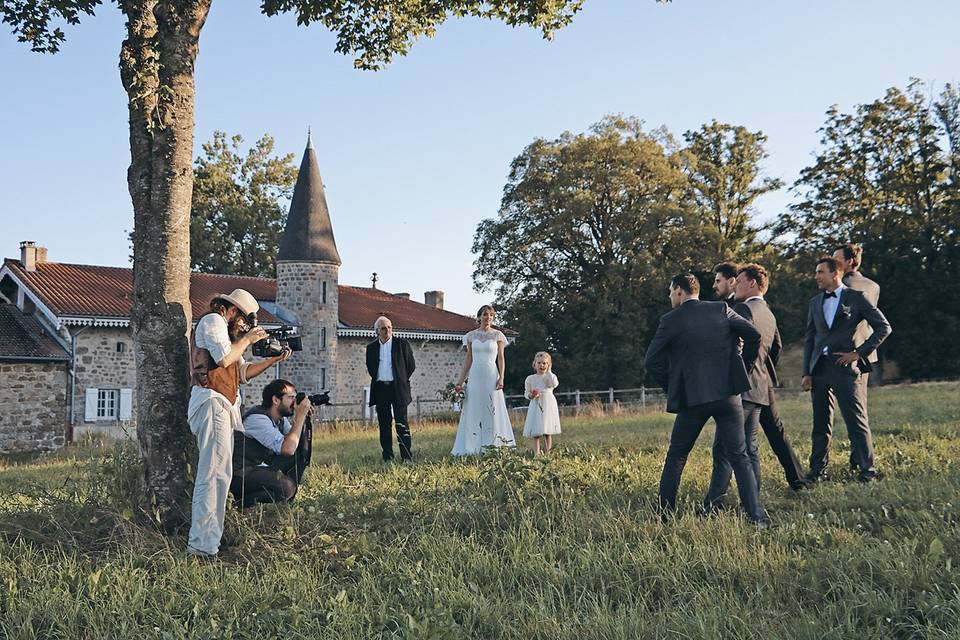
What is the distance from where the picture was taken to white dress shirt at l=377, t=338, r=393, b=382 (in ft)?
35.9

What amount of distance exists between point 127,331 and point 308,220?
730 centimetres

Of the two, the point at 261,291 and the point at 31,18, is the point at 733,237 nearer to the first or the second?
the point at 261,291

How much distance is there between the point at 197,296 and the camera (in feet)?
101

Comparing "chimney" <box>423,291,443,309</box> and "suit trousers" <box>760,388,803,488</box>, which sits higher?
"chimney" <box>423,291,443,309</box>

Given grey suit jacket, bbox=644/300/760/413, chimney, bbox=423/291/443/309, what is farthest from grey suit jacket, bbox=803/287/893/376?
chimney, bbox=423/291/443/309

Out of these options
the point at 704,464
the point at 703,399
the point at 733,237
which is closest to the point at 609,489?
the point at 703,399

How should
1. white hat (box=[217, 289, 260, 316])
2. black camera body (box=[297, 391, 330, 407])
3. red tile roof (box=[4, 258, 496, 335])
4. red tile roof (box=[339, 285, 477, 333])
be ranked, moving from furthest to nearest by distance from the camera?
red tile roof (box=[339, 285, 477, 333]) < red tile roof (box=[4, 258, 496, 335]) < black camera body (box=[297, 391, 330, 407]) < white hat (box=[217, 289, 260, 316])

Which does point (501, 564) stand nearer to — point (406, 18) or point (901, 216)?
point (406, 18)

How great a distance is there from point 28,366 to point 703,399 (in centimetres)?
2554

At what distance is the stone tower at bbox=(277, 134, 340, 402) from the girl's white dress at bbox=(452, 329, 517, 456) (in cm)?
2067

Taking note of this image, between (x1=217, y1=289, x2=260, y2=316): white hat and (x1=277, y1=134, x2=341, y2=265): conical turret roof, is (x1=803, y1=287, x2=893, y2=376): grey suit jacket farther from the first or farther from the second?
(x1=277, y1=134, x2=341, y2=265): conical turret roof

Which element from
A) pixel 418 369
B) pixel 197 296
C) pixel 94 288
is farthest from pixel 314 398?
pixel 418 369

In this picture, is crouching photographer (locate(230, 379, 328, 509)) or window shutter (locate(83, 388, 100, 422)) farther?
window shutter (locate(83, 388, 100, 422))

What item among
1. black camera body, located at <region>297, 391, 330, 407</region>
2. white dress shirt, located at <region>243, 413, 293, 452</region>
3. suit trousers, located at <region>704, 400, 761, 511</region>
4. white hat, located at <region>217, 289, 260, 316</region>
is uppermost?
white hat, located at <region>217, 289, 260, 316</region>
